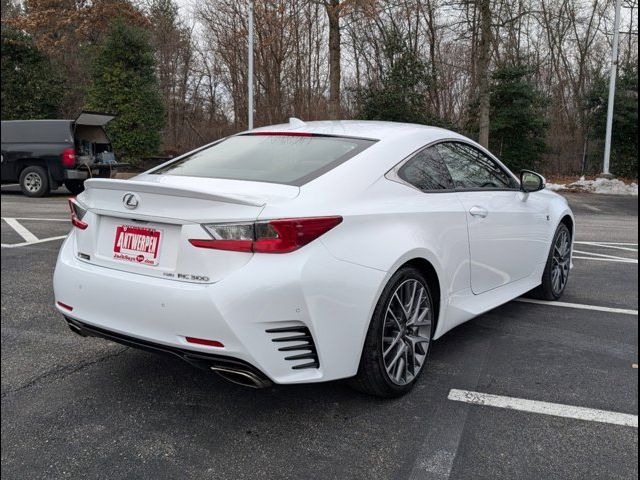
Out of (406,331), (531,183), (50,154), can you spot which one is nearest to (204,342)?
(406,331)

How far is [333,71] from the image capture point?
60.4 ft

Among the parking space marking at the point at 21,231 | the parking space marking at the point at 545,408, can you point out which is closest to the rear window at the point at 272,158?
the parking space marking at the point at 545,408

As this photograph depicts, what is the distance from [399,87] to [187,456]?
1981 centimetres

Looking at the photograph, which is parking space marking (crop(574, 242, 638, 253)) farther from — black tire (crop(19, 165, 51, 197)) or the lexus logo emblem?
black tire (crop(19, 165, 51, 197))

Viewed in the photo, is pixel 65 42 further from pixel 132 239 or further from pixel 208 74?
pixel 132 239

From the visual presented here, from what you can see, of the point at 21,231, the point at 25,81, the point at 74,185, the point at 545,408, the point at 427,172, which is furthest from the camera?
the point at 25,81

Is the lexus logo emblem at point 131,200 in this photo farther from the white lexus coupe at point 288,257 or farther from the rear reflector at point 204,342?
the rear reflector at point 204,342

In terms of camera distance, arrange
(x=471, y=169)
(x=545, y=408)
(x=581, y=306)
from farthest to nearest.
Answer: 1. (x=581, y=306)
2. (x=471, y=169)
3. (x=545, y=408)

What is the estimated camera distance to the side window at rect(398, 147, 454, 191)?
3.33 m

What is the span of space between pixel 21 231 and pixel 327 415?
6705mm

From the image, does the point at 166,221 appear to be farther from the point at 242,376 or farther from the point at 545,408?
the point at 545,408

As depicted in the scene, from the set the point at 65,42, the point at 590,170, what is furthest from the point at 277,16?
the point at 590,170

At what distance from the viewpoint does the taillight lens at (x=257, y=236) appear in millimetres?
2461

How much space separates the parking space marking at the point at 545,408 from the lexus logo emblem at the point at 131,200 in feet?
6.11
